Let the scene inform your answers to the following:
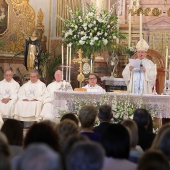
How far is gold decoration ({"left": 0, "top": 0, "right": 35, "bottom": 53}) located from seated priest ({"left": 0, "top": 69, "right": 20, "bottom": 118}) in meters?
3.66

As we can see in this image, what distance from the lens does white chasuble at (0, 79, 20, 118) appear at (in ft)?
40.3

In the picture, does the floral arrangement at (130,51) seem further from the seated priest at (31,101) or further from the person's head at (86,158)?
the person's head at (86,158)

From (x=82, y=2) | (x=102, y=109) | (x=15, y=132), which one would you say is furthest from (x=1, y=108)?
(x=15, y=132)

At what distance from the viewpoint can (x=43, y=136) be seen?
4.21 meters

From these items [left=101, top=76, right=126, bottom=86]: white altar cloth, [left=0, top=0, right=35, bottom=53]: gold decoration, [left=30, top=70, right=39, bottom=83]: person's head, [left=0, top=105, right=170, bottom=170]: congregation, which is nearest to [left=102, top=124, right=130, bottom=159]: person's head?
[left=0, top=105, right=170, bottom=170]: congregation

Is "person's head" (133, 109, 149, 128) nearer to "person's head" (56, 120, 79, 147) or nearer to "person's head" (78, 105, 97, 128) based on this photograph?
"person's head" (78, 105, 97, 128)

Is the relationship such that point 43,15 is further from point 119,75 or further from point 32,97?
point 32,97

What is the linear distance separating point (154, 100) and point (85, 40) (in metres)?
2.47

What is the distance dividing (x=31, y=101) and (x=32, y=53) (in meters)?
2.95

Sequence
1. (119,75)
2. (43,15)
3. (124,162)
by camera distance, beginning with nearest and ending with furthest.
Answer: (124,162)
(119,75)
(43,15)

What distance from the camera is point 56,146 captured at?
4105 millimetres

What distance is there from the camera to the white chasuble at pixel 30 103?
40.0 ft

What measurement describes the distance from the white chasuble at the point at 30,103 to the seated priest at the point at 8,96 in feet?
0.44

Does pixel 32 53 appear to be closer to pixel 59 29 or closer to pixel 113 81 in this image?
pixel 59 29
